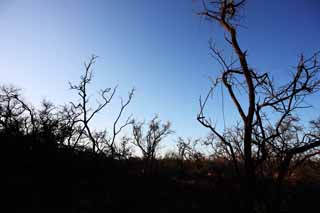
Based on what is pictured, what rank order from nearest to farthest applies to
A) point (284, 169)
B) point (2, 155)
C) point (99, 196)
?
1. point (284, 169)
2. point (2, 155)
3. point (99, 196)

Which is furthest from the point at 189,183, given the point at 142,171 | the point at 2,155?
the point at 2,155

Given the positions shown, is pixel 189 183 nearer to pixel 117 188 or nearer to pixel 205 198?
pixel 205 198

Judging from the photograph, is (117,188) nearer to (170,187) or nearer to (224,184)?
(170,187)

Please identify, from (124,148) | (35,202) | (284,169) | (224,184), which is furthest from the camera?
(124,148)

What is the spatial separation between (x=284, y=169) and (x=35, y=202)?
10969mm

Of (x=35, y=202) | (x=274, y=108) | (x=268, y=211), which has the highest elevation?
(x=274, y=108)

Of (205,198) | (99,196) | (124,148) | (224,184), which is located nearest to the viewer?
(99,196)

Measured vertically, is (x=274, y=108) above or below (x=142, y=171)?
above

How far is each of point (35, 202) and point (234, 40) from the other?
1133cm

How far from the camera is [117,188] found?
14.8m

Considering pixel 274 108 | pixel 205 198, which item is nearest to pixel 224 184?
pixel 205 198

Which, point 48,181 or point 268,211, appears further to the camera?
point 48,181

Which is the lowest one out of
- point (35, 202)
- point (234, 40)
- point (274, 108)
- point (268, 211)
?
point (35, 202)

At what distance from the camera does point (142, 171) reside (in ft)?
67.4
